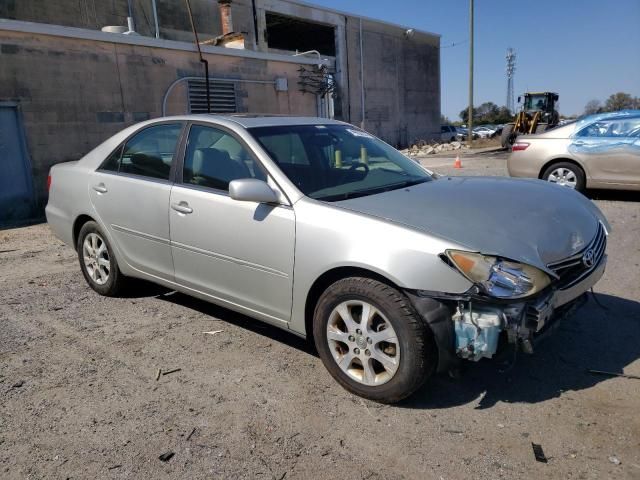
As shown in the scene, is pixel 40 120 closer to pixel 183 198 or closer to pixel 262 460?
pixel 183 198

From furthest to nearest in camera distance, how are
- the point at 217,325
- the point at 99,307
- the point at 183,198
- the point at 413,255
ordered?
the point at 99,307 → the point at 217,325 → the point at 183,198 → the point at 413,255

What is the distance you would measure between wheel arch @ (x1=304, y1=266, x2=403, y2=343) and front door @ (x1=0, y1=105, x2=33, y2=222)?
8827 millimetres

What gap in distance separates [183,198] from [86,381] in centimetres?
138

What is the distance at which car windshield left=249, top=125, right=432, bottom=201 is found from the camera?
3395mm

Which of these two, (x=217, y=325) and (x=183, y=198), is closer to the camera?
(x=183, y=198)

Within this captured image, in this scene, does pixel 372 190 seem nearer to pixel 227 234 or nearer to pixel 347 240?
pixel 347 240

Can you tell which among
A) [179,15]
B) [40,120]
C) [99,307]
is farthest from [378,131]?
[99,307]

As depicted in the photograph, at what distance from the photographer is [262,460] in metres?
2.49

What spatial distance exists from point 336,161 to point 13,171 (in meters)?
8.46

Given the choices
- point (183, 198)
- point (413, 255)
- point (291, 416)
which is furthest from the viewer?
point (183, 198)

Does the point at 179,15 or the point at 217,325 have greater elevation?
the point at 179,15

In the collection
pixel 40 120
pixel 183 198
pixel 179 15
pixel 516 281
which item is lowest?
pixel 516 281

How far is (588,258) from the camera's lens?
306 cm

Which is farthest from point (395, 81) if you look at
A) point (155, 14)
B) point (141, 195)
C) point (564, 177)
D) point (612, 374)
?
point (612, 374)
